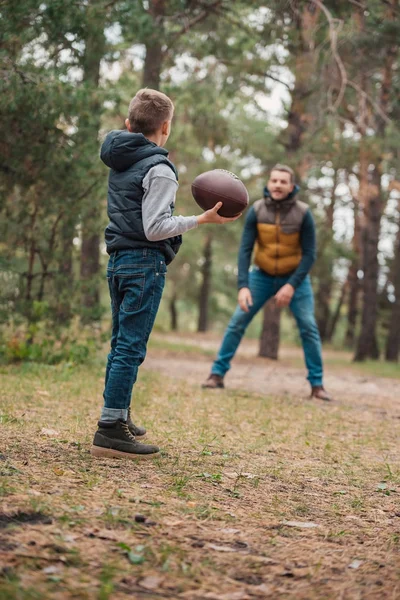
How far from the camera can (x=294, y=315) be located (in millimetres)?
8508

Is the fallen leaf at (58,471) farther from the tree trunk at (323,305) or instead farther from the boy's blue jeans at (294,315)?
the tree trunk at (323,305)

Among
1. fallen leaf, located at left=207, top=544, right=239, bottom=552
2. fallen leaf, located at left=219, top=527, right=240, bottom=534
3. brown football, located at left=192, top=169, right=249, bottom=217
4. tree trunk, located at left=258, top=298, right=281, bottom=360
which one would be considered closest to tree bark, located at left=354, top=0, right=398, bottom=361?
tree trunk, located at left=258, top=298, right=281, bottom=360

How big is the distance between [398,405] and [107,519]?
22.0 ft

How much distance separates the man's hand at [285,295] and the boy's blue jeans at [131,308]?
3741 millimetres

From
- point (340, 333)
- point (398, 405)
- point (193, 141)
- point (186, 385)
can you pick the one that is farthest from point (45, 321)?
point (340, 333)

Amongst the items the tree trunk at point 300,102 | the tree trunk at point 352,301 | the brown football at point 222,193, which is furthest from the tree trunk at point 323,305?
the brown football at point 222,193

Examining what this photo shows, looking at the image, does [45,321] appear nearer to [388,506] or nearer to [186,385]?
[186,385]

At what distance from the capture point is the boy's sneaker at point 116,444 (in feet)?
14.8

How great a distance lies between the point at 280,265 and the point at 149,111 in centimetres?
424

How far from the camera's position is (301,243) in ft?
27.8

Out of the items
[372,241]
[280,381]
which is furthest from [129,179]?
[372,241]

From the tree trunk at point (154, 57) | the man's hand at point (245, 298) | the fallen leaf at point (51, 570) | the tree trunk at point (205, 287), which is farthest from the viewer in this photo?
the tree trunk at point (205, 287)

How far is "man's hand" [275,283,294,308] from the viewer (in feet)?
26.8

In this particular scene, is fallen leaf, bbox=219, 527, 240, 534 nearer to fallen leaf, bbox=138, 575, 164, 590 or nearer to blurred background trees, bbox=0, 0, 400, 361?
fallen leaf, bbox=138, 575, 164, 590
